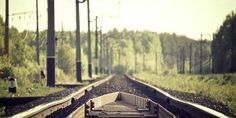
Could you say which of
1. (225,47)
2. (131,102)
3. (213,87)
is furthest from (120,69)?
(131,102)

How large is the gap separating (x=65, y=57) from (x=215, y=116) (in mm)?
56399

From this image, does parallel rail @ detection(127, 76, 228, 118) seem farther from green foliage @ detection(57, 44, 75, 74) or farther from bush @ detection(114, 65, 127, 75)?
bush @ detection(114, 65, 127, 75)

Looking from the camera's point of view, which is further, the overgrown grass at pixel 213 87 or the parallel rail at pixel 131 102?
the overgrown grass at pixel 213 87

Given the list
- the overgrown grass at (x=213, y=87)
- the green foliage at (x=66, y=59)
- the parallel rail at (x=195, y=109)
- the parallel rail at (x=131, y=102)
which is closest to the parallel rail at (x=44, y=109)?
the parallel rail at (x=131, y=102)

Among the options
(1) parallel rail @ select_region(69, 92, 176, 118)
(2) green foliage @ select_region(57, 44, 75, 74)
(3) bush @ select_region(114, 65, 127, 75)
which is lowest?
(3) bush @ select_region(114, 65, 127, 75)

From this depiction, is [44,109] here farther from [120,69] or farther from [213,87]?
[120,69]

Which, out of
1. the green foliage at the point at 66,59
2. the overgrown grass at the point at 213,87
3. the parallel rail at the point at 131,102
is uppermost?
the green foliage at the point at 66,59

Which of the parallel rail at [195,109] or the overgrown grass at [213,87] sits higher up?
the parallel rail at [195,109]

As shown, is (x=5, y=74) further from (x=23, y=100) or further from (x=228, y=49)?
(x=228, y=49)

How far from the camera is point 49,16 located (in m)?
31.3

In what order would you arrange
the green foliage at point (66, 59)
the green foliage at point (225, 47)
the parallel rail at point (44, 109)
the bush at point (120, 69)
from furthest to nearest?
the bush at point (120, 69)
the green foliage at point (225, 47)
the green foliage at point (66, 59)
the parallel rail at point (44, 109)

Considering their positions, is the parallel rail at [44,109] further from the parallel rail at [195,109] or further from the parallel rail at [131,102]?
the parallel rail at [195,109]

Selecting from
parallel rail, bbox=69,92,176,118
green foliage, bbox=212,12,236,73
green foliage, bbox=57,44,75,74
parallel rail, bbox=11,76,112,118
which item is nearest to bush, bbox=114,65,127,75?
green foliage, bbox=212,12,236,73

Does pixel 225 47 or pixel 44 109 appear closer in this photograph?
pixel 44 109
